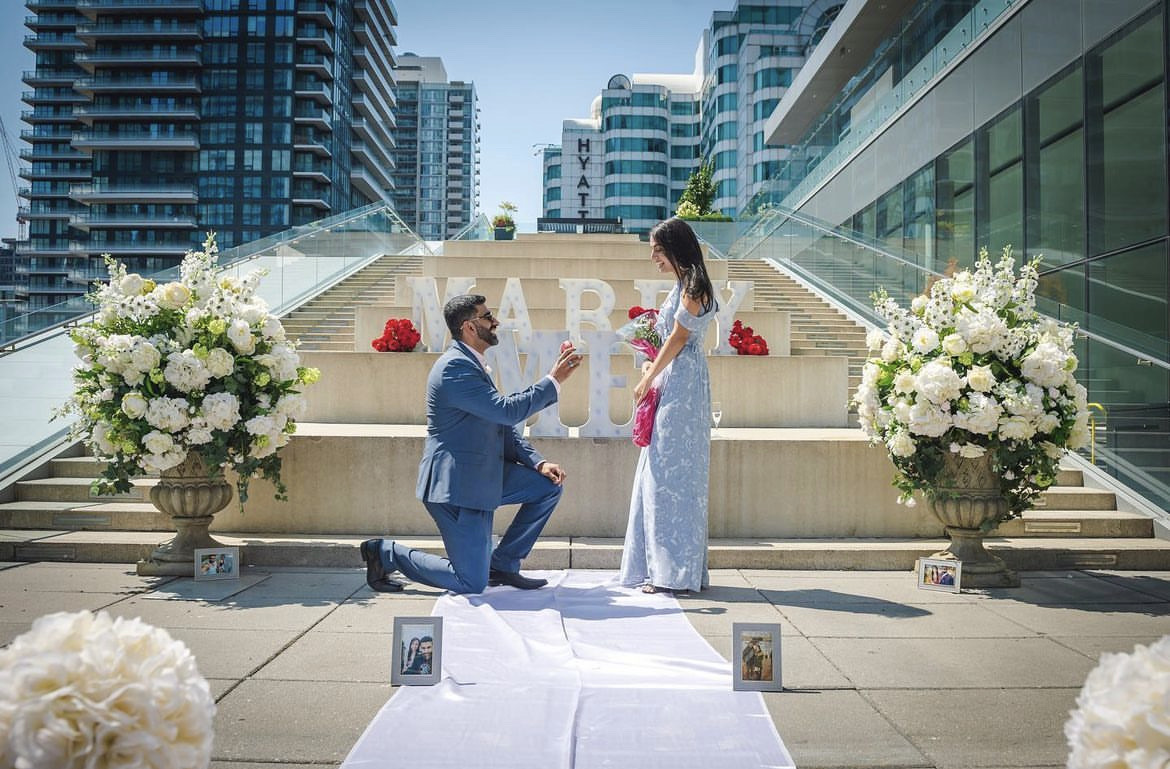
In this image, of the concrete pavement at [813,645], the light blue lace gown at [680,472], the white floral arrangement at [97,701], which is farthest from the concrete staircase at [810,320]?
the white floral arrangement at [97,701]

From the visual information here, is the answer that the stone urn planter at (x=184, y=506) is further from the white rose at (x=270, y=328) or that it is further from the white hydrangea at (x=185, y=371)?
the white rose at (x=270, y=328)

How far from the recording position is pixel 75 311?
10.5 m

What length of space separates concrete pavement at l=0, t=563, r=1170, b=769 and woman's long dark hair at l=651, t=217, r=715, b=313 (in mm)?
1858

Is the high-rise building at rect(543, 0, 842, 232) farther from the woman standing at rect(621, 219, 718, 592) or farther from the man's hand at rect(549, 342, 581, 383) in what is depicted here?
the man's hand at rect(549, 342, 581, 383)

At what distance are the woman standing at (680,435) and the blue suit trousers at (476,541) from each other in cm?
66

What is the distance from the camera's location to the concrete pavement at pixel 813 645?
3210mm

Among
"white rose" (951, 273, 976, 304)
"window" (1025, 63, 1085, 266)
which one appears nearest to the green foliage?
"window" (1025, 63, 1085, 266)

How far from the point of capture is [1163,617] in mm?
5188

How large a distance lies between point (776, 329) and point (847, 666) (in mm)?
6947

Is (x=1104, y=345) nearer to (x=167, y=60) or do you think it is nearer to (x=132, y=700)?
(x=132, y=700)

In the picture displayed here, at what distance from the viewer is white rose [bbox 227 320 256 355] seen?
585 cm

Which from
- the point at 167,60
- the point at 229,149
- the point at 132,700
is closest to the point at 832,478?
the point at 132,700

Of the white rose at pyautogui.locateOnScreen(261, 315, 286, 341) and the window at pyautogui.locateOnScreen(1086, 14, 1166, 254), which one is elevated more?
the window at pyautogui.locateOnScreen(1086, 14, 1166, 254)

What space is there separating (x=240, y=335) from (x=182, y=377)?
445mm
